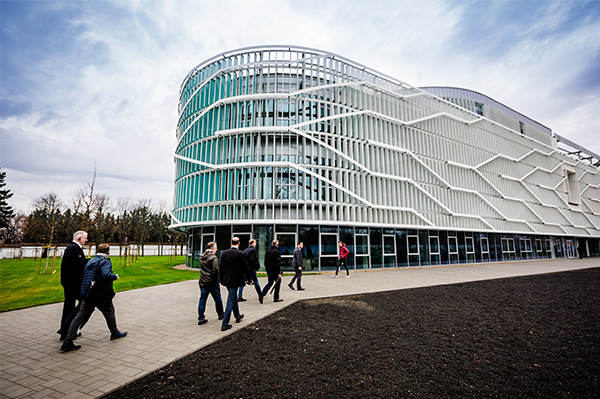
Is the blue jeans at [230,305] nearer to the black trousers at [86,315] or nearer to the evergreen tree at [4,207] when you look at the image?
the black trousers at [86,315]

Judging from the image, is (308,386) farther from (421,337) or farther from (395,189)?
(395,189)

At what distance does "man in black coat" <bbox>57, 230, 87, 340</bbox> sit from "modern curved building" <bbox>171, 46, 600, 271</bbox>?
1338 centimetres

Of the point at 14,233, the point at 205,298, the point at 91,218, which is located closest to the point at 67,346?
the point at 205,298

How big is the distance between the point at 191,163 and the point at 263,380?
21735 mm

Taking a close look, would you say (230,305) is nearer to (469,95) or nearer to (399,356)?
(399,356)

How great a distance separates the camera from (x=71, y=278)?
587 cm

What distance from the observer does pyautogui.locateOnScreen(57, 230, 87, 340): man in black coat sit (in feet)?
19.0

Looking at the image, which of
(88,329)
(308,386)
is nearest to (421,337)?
(308,386)

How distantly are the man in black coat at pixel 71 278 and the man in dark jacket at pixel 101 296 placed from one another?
11.4 inches

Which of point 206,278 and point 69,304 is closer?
point 69,304

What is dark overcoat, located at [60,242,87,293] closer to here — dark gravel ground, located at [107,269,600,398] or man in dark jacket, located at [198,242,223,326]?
man in dark jacket, located at [198,242,223,326]

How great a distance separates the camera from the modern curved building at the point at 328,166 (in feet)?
66.7

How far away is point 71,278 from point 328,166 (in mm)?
17239

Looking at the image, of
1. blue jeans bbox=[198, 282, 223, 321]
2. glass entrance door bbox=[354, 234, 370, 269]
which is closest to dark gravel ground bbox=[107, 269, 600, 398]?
blue jeans bbox=[198, 282, 223, 321]
